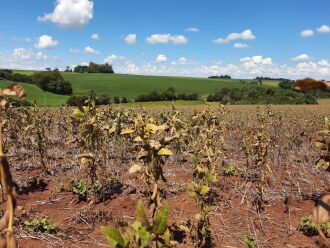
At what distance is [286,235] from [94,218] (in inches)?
105

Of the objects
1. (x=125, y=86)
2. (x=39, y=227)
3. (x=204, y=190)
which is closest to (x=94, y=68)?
(x=125, y=86)

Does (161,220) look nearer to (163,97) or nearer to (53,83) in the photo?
(53,83)

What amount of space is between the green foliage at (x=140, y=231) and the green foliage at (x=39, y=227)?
3738 mm

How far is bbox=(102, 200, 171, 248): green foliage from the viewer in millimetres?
1225

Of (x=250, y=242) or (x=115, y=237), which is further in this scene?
(x=250, y=242)

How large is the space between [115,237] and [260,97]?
57.0m

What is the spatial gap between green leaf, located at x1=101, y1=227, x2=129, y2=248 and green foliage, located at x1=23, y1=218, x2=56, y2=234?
3.89 m

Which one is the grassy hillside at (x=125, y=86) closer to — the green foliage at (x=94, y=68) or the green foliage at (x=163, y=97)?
the green foliage at (x=163, y=97)

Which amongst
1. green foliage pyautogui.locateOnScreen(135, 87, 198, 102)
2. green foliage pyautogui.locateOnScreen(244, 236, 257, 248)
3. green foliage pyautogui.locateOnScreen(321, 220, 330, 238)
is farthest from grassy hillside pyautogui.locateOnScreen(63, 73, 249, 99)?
green foliage pyautogui.locateOnScreen(244, 236, 257, 248)

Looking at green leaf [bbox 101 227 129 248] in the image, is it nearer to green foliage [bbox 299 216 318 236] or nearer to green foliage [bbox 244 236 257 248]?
green foliage [bbox 244 236 257 248]

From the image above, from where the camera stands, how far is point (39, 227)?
4.87 metres

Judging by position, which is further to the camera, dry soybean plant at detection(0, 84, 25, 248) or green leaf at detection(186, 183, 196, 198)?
green leaf at detection(186, 183, 196, 198)

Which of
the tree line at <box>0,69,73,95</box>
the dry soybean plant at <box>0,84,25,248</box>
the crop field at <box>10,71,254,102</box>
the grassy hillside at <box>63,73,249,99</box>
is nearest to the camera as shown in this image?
the dry soybean plant at <box>0,84,25,248</box>

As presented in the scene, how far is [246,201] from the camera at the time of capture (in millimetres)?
6246
